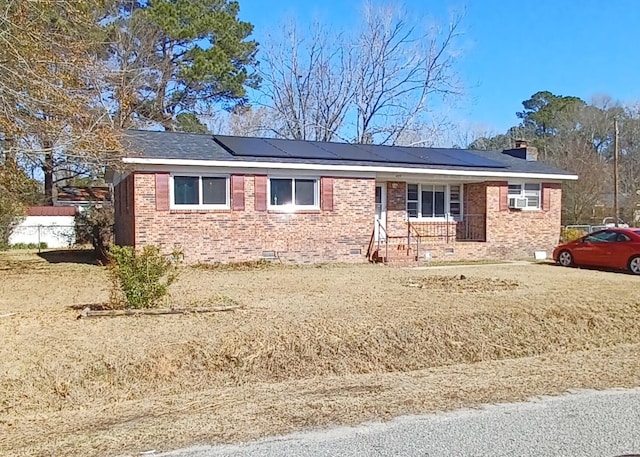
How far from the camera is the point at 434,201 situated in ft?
68.5

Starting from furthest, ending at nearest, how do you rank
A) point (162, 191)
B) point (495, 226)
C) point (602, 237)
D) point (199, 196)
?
1. point (495, 226)
2. point (602, 237)
3. point (199, 196)
4. point (162, 191)

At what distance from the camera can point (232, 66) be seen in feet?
101

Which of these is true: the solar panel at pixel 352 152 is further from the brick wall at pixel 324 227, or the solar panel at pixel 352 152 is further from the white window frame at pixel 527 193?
the white window frame at pixel 527 193

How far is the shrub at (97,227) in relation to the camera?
20.5m

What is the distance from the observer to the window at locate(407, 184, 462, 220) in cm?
2045

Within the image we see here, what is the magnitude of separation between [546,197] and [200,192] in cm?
1300

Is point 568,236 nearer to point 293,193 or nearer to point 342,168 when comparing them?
point 342,168

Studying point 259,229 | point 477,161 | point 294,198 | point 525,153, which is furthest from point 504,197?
point 259,229

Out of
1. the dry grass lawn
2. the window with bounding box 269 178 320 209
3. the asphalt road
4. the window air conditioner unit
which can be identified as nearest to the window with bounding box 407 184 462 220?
the window air conditioner unit

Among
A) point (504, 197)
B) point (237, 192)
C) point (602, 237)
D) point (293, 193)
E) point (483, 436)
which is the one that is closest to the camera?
point (483, 436)

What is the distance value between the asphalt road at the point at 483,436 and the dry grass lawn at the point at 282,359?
1.01ft

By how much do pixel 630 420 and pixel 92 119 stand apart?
1225 cm

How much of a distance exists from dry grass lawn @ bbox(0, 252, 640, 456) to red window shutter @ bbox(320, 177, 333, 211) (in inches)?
249

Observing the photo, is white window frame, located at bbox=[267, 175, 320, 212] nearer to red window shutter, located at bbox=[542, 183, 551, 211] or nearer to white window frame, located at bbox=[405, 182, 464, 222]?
white window frame, located at bbox=[405, 182, 464, 222]
